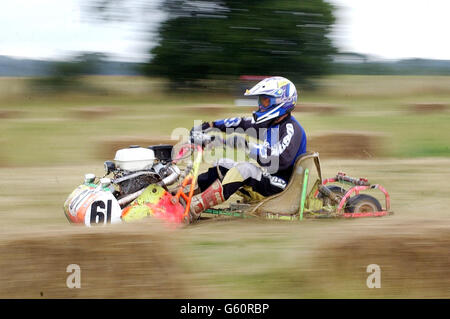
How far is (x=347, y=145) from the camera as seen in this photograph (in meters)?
13.2

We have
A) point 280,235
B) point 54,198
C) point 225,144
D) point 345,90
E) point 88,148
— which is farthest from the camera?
point 345,90

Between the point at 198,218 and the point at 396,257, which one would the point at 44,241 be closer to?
the point at 198,218

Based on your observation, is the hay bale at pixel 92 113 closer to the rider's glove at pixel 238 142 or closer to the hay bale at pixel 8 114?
the hay bale at pixel 8 114

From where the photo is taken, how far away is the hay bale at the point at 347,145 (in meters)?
13.1

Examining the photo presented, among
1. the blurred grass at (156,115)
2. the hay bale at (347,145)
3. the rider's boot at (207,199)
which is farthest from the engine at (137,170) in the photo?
the hay bale at (347,145)

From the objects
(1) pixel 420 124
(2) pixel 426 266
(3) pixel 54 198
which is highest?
(1) pixel 420 124

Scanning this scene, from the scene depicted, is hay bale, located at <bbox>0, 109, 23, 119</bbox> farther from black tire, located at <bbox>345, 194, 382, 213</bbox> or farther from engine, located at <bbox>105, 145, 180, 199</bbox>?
black tire, located at <bbox>345, 194, 382, 213</bbox>

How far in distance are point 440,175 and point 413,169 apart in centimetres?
65

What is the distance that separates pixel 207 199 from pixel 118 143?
6678 mm

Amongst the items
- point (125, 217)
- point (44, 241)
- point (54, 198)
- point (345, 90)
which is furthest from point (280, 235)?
point (345, 90)

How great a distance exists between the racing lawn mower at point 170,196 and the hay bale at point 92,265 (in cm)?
75

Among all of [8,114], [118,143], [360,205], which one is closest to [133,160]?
[360,205]

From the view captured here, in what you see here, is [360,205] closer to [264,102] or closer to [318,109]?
[264,102]

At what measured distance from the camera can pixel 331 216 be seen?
21.8 feet
